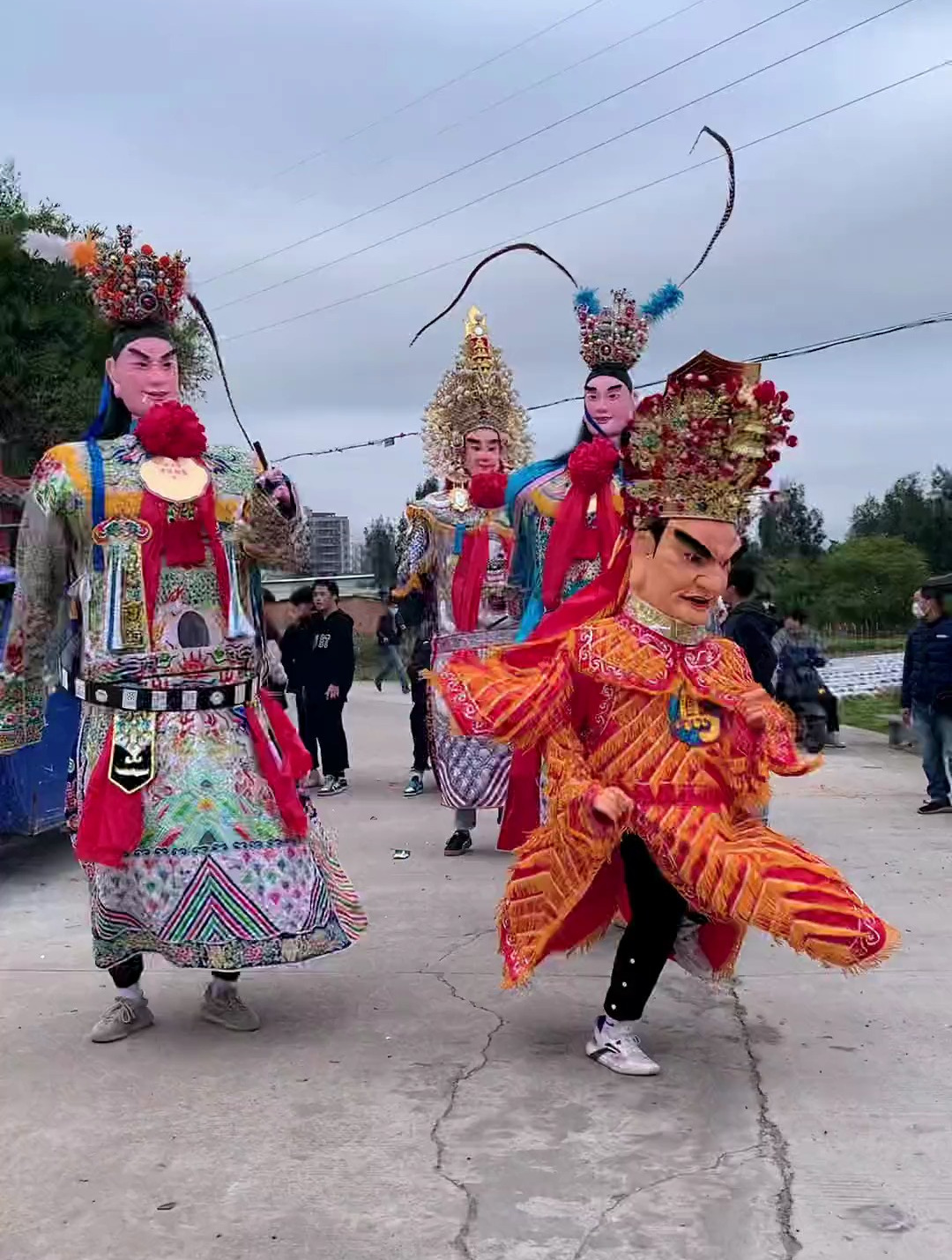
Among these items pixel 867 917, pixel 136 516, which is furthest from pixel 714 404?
pixel 136 516

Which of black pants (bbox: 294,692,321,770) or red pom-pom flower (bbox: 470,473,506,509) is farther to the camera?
black pants (bbox: 294,692,321,770)

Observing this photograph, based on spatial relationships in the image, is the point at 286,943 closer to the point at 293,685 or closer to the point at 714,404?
the point at 714,404

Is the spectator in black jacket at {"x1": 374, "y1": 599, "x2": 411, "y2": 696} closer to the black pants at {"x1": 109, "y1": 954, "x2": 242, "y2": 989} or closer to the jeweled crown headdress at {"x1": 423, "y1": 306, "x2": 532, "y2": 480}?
the jeweled crown headdress at {"x1": 423, "y1": 306, "x2": 532, "y2": 480}

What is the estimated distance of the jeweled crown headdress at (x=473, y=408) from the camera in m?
7.24

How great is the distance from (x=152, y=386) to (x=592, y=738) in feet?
5.85

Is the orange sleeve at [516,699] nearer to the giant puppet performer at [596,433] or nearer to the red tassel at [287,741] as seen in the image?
the red tassel at [287,741]

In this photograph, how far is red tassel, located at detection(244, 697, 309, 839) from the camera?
166 inches

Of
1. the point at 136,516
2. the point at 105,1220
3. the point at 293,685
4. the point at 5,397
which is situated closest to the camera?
the point at 105,1220

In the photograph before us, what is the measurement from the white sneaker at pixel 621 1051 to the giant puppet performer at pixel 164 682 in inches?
32.6

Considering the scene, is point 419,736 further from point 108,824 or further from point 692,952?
point 108,824

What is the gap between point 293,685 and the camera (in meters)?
10.4

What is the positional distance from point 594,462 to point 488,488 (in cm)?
194

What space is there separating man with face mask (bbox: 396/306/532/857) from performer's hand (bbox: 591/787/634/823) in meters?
3.27

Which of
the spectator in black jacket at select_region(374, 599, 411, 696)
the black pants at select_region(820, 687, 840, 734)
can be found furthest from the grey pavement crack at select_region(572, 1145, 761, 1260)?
the spectator in black jacket at select_region(374, 599, 411, 696)
